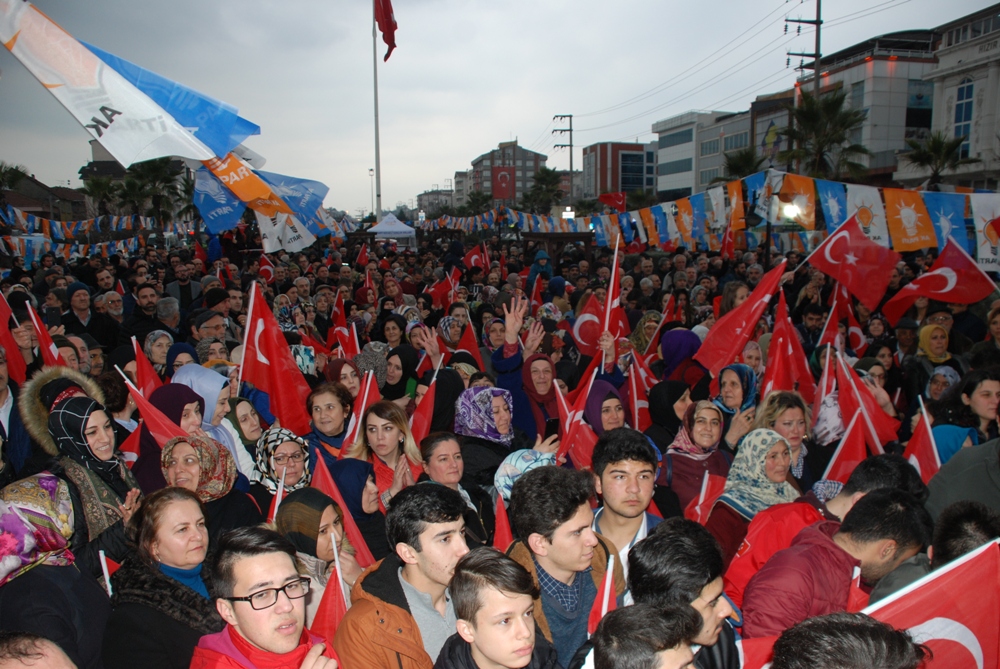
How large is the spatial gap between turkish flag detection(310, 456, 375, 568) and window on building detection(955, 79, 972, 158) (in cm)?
3770

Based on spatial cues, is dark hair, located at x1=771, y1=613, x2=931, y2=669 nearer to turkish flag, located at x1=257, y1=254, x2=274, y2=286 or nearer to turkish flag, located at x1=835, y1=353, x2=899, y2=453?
turkish flag, located at x1=835, y1=353, x2=899, y2=453

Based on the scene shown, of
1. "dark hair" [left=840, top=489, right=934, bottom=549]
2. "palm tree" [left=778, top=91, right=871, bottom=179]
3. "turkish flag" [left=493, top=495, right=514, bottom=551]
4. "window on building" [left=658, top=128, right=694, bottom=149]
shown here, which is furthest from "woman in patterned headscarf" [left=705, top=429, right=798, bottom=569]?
"window on building" [left=658, top=128, right=694, bottom=149]

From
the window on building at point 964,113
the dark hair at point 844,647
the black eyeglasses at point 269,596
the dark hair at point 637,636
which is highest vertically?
the window on building at point 964,113

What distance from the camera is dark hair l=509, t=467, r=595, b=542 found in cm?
262

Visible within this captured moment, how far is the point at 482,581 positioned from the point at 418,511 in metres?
0.51

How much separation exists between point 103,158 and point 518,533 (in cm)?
9819

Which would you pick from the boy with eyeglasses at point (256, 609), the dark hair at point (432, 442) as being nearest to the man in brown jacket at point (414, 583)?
the boy with eyeglasses at point (256, 609)

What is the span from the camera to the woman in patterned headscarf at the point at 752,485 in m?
3.21

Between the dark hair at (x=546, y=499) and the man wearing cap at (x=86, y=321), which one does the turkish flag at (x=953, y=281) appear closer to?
the dark hair at (x=546, y=499)

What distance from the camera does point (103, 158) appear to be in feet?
275

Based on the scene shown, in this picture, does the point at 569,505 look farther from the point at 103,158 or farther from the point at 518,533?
the point at 103,158

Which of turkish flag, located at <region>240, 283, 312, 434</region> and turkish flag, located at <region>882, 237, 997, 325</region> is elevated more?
turkish flag, located at <region>882, 237, 997, 325</region>

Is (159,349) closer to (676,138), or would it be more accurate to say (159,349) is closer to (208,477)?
(208,477)

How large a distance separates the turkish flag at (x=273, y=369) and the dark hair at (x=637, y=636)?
3805 mm
